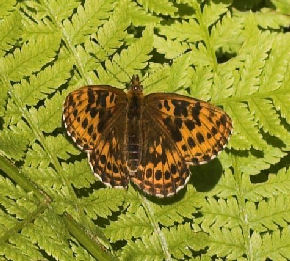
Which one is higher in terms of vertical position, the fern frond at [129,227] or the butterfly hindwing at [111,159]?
the butterfly hindwing at [111,159]

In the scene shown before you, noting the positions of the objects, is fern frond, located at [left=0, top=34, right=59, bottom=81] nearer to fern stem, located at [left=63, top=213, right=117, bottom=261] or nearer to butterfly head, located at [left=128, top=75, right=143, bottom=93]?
butterfly head, located at [left=128, top=75, right=143, bottom=93]

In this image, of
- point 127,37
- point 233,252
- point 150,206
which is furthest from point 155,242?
point 127,37

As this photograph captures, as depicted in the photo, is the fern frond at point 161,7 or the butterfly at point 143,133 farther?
the fern frond at point 161,7

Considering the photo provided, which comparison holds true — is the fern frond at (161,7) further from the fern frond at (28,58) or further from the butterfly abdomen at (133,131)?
the fern frond at (28,58)

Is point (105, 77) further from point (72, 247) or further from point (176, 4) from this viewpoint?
point (72, 247)

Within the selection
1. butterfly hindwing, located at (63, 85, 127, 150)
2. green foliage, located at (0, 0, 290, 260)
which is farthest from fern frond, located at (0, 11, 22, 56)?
butterfly hindwing, located at (63, 85, 127, 150)

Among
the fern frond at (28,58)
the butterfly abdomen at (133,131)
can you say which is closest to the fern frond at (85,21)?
the fern frond at (28,58)

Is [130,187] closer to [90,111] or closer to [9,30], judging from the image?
[90,111]

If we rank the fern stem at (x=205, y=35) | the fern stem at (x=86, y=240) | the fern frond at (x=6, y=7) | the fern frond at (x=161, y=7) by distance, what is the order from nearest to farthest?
the fern stem at (x=86, y=240) → the fern frond at (x=6, y=7) → the fern frond at (x=161, y=7) → the fern stem at (x=205, y=35)
